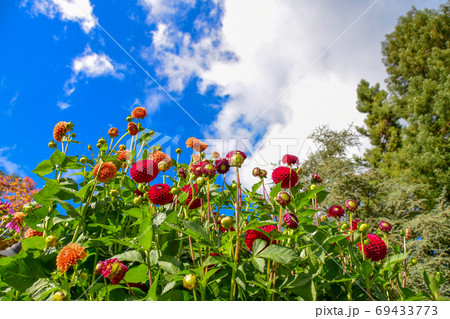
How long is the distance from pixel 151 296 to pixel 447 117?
8.40 m

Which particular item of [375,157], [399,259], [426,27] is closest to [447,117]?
[375,157]

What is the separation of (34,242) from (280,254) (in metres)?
0.65

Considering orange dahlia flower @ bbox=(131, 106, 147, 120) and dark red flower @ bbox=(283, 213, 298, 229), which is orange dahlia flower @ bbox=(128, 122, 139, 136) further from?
dark red flower @ bbox=(283, 213, 298, 229)

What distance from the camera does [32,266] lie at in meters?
0.70

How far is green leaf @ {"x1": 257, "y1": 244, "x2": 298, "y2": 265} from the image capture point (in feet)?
1.71

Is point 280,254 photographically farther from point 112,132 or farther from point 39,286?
point 112,132

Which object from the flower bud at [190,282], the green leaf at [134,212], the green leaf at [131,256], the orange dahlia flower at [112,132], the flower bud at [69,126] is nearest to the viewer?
the flower bud at [190,282]

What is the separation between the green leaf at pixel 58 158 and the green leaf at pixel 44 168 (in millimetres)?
22

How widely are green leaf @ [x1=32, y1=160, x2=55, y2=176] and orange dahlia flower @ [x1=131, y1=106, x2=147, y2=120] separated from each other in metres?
0.41

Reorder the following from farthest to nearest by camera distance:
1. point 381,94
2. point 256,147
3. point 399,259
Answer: point 381,94, point 256,147, point 399,259

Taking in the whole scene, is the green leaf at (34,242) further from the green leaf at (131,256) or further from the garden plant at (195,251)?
the green leaf at (131,256)

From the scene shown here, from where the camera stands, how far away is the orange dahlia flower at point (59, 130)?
3.74 feet

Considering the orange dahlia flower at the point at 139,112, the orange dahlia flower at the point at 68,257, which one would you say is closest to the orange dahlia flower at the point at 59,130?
the orange dahlia flower at the point at 139,112
